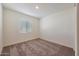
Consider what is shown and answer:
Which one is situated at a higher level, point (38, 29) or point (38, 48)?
point (38, 29)

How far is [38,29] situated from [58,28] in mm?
360

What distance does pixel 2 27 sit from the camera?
1180 mm

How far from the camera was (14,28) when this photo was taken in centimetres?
131

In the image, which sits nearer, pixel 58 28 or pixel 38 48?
pixel 38 48

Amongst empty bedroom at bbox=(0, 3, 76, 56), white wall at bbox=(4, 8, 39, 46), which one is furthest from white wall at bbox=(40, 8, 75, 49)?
white wall at bbox=(4, 8, 39, 46)

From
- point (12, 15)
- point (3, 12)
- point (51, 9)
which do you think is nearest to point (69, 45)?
point (51, 9)

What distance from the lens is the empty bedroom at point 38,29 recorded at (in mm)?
1241

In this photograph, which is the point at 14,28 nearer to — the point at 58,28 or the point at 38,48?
the point at 38,48

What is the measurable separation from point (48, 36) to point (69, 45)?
1.31ft

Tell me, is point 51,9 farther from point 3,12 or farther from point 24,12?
point 3,12

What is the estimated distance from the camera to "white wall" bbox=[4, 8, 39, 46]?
4.15 ft

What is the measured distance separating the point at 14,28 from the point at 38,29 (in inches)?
14.6

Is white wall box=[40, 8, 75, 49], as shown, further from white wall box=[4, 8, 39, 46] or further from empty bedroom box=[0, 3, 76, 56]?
white wall box=[4, 8, 39, 46]

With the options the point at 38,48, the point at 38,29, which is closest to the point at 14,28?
the point at 38,29
